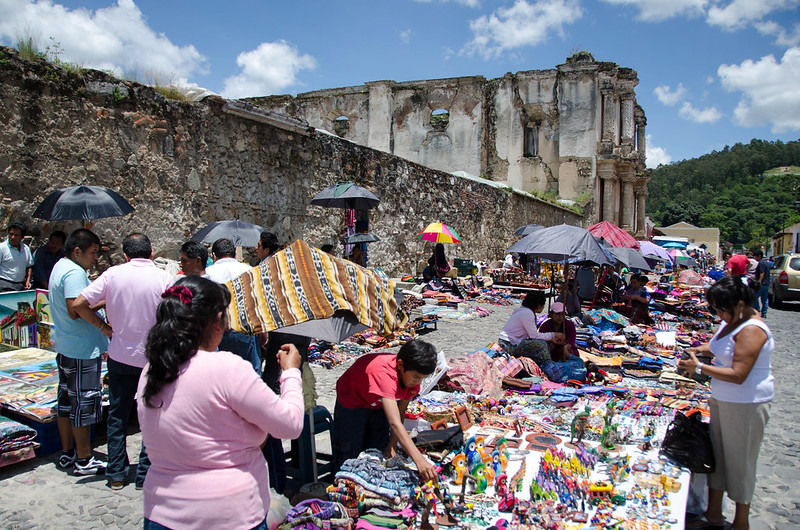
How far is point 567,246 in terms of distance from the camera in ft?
25.8

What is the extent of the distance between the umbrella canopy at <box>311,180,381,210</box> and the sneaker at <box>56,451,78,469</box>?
18.8 ft

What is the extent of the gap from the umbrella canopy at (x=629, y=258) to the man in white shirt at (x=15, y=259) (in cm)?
1014

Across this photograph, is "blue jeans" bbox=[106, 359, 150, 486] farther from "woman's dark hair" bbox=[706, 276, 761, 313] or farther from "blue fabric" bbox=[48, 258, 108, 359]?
"woman's dark hair" bbox=[706, 276, 761, 313]

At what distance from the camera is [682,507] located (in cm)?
311

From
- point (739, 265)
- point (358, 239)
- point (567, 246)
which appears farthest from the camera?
point (739, 265)

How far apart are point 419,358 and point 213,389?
1.63 metres

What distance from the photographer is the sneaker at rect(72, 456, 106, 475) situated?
12.5 ft

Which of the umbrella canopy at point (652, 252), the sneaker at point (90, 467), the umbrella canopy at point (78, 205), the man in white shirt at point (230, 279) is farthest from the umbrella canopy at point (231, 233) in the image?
the umbrella canopy at point (652, 252)

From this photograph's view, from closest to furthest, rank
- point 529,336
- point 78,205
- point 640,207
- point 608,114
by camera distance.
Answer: point 78,205 < point 529,336 < point 608,114 < point 640,207

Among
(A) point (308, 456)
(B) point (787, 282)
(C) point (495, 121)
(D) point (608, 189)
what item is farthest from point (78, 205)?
(D) point (608, 189)

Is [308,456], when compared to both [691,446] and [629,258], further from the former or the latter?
[629,258]

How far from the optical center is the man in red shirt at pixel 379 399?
128 inches

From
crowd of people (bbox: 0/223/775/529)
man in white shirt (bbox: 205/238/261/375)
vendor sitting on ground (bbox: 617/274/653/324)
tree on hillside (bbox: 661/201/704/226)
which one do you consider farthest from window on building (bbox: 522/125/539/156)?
tree on hillside (bbox: 661/201/704/226)

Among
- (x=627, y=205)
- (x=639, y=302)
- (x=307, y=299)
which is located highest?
(x=627, y=205)
